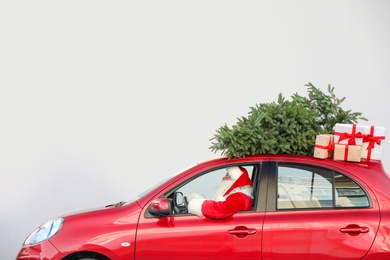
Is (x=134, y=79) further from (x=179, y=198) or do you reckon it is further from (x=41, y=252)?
(x=41, y=252)

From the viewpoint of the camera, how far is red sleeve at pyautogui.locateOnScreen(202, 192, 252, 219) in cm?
488

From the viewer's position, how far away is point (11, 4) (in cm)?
899

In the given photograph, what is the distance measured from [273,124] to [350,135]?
0.59 meters

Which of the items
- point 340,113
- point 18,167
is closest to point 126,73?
point 18,167

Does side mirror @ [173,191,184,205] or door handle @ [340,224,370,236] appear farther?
side mirror @ [173,191,184,205]

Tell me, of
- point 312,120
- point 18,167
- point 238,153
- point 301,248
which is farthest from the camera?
point 18,167

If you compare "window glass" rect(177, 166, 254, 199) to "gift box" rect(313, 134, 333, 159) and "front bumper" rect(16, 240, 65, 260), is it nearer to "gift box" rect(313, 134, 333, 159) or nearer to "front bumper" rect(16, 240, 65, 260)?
"gift box" rect(313, 134, 333, 159)

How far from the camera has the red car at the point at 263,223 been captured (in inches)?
188

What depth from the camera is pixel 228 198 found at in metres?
4.93

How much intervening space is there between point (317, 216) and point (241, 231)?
542 millimetres

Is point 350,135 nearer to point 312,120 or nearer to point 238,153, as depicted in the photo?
point 312,120

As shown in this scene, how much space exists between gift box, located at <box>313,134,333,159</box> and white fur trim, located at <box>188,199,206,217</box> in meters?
0.92

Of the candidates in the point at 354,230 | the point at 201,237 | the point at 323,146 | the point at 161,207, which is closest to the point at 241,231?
the point at 201,237

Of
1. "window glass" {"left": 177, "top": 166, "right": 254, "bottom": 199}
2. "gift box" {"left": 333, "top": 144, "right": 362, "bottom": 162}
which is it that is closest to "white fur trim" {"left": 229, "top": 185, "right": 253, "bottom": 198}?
"window glass" {"left": 177, "top": 166, "right": 254, "bottom": 199}
